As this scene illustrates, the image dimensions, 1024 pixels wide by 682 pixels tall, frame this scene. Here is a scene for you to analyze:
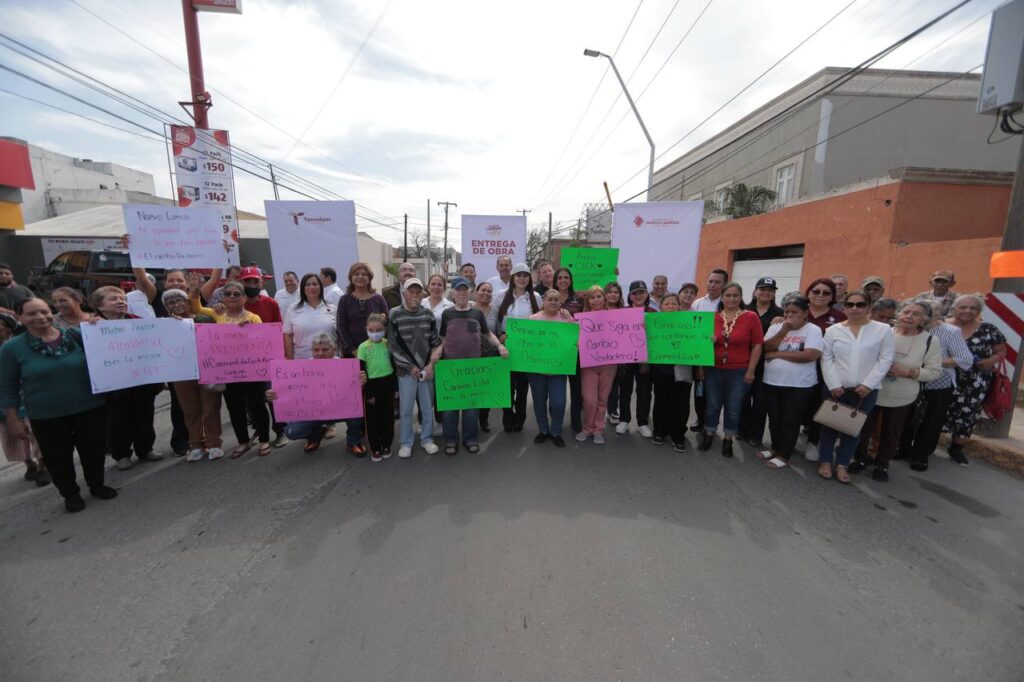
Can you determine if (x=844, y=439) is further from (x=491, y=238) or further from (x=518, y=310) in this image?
(x=491, y=238)

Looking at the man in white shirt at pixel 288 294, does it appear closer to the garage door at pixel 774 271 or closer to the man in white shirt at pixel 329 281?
the man in white shirt at pixel 329 281

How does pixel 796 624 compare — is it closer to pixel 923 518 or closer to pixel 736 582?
pixel 736 582

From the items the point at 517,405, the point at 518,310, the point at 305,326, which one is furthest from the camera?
the point at 517,405

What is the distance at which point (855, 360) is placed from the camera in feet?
12.4

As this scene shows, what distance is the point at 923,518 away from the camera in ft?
11.1

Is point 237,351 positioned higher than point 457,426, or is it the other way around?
point 237,351

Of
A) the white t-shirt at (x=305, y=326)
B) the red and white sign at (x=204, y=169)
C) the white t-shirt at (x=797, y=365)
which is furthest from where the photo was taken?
the red and white sign at (x=204, y=169)

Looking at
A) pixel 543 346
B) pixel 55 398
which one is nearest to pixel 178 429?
pixel 55 398

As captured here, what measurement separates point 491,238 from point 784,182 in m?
20.5

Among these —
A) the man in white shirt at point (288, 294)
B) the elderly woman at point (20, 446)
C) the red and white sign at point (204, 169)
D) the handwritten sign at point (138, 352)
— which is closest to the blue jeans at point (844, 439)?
the handwritten sign at point (138, 352)

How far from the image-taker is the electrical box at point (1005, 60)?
4.48 metres

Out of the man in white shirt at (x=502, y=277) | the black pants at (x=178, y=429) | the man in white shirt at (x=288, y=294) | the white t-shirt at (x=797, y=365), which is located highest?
the man in white shirt at (x=502, y=277)

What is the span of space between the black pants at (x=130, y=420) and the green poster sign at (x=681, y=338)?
5248mm

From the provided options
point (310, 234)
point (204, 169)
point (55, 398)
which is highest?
point (204, 169)
